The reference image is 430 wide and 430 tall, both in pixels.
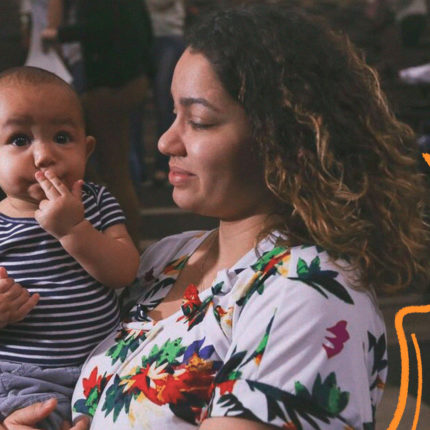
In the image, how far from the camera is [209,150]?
4.30 ft

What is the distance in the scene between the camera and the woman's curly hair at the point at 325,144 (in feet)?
4.05

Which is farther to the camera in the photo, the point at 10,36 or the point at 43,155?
the point at 10,36

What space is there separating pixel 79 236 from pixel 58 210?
0.06 meters

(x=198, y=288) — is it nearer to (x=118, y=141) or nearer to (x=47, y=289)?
(x=47, y=289)

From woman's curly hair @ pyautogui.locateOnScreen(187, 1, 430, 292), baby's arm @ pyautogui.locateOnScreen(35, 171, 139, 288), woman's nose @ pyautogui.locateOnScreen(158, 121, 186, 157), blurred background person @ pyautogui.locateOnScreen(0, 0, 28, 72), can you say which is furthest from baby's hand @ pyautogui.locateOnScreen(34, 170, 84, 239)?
blurred background person @ pyautogui.locateOnScreen(0, 0, 28, 72)

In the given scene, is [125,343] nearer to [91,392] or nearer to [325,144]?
[91,392]

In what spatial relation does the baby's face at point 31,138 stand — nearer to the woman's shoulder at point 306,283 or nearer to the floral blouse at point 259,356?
the floral blouse at point 259,356

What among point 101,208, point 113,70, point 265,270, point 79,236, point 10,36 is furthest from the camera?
point 113,70

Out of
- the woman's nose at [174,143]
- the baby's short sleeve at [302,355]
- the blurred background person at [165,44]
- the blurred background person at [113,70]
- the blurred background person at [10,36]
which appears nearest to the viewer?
the baby's short sleeve at [302,355]

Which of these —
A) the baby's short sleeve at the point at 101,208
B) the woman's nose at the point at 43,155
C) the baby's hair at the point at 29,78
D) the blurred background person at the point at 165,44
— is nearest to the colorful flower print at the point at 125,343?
the baby's short sleeve at the point at 101,208

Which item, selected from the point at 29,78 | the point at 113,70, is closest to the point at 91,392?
the point at 29,78

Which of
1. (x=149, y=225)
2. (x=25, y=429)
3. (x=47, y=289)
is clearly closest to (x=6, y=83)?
(x=47, y=289)

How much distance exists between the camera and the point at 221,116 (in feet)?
4.29

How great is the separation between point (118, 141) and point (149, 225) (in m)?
1.36
